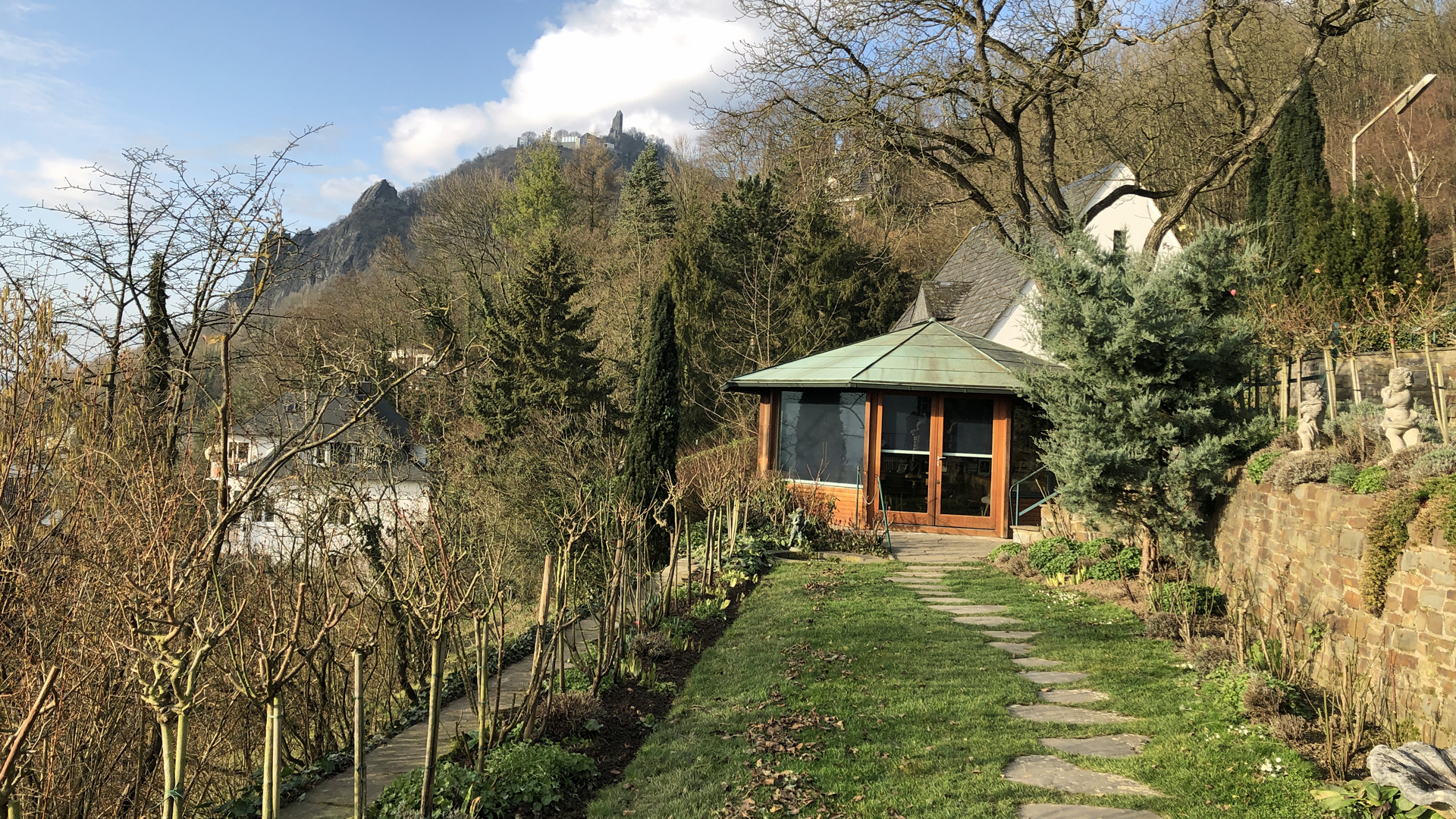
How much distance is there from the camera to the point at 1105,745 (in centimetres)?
502

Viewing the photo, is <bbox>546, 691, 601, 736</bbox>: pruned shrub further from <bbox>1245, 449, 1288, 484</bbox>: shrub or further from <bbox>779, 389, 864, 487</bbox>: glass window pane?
<bbox>779, 389, 864, 487</bbox>: glass window pane

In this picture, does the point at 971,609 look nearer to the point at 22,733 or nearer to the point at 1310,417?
the point at 1310,417

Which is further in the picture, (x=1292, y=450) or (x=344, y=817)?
(x=1292, y=450)

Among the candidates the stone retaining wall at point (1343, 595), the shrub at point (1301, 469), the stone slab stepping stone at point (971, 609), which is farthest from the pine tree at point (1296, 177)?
the stone slab stepping stone at point (971, 609)

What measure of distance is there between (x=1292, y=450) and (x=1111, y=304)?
218 cm

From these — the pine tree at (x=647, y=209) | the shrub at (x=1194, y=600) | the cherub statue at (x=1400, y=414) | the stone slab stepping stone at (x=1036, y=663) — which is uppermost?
the pine tree at (x=647, y=209)

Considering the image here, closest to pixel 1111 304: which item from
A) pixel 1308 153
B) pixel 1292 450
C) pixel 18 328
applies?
pixel 1292 450

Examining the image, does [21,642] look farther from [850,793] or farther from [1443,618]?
[1443,618]

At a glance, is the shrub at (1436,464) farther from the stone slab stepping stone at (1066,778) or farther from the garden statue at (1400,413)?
the stone slab stepping stone at (1066,778)

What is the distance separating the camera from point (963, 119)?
1451cm

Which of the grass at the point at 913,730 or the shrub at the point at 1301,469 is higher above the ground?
the shrub at the point at 1301,469

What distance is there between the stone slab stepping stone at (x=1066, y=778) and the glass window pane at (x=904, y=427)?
923cm

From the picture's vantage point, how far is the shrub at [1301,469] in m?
6.33

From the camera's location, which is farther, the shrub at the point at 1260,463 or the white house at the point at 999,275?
the white house at the point at 999,275
